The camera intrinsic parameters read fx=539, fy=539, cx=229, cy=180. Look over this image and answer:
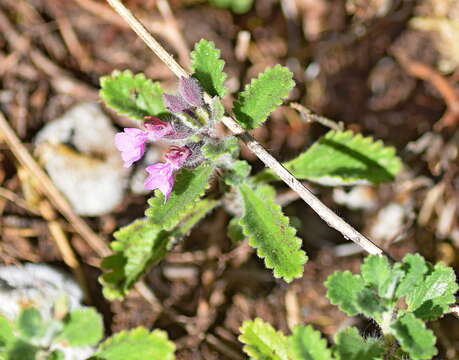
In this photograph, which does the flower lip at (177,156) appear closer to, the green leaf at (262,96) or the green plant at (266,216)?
the green plant at (266,216)

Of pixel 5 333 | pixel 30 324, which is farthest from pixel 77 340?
pixel 5 333

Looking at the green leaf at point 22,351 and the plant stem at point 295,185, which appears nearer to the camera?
the plant stem at point 295,185

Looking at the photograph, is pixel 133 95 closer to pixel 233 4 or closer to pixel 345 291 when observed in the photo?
pixel 345 291

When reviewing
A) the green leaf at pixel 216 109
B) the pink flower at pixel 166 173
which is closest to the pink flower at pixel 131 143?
the pink flower at pixel 166 173

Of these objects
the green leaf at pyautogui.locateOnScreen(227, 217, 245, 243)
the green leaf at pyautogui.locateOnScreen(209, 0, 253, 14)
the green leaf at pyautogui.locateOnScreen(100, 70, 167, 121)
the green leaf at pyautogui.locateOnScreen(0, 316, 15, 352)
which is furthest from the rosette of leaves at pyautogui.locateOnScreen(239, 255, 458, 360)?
the green leaf at pyautogui.locateOnScreen(209, 0, 253, 14)

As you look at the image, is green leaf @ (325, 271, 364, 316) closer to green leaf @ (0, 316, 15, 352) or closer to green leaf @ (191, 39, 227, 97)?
green leaf @ (191, 39, 227, 97)

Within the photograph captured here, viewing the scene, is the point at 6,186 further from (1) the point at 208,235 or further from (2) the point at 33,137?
(1) the point at 208,235
